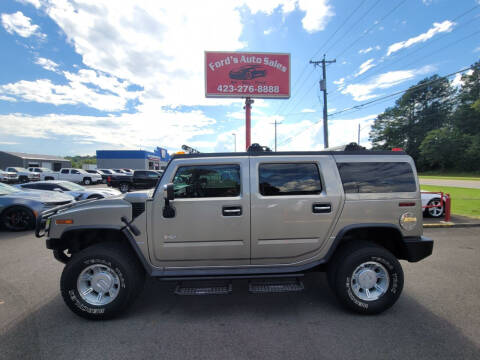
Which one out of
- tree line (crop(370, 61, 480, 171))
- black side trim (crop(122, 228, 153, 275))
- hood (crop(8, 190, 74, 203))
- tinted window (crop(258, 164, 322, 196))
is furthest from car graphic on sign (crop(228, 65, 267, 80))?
tree line (crop(370, 61, 480, 171))

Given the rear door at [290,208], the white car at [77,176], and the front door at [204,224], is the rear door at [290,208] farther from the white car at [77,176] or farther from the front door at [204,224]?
the white car at [77,176]

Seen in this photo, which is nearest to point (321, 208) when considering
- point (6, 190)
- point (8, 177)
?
point (6, 190)

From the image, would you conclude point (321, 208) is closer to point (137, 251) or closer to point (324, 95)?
point (137, 251)

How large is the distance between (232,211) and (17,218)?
23.9 feet

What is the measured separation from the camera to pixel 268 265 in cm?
286

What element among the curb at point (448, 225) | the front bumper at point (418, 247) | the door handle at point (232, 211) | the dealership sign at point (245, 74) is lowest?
the curb at point (448, 225)

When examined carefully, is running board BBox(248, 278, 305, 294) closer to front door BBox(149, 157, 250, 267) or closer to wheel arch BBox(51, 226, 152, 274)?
front door BBox(149, 157, 250, 267)

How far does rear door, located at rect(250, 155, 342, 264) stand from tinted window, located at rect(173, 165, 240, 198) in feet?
0.79

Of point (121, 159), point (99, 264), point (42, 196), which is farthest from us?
point (121, 159)

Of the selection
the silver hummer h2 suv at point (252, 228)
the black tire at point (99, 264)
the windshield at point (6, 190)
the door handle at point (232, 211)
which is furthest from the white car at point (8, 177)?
the door handle at point (232, 211)

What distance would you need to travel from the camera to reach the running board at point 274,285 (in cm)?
266

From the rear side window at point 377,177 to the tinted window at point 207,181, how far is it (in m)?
1.38

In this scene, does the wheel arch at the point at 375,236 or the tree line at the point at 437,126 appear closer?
the wheel arch at the point at 375,236

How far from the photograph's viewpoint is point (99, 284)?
2730mm
